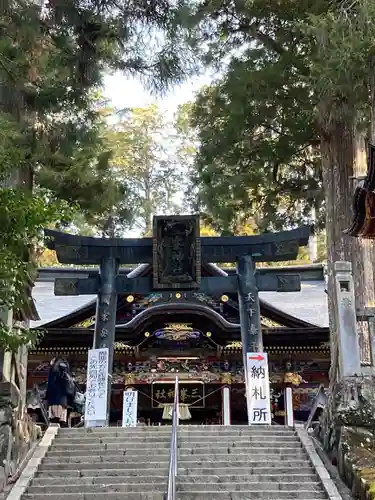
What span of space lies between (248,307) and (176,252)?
1.65 meters

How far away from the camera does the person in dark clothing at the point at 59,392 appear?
10891 millimetres

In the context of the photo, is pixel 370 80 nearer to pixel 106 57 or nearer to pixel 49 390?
pixel 106 57

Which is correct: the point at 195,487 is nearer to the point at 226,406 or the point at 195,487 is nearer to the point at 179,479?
the point at 179,479

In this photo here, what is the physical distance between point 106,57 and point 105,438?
17.8ft

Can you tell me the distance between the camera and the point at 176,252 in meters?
11.0

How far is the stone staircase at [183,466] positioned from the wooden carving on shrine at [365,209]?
2.76 m

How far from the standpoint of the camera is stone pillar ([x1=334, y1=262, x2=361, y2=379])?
799 centimetres

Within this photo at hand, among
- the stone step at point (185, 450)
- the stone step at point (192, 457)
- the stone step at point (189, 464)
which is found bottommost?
the stone step at point (189, 464)

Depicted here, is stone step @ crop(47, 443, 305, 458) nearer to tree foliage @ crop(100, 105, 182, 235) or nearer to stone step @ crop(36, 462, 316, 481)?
stone step @ crop(36, 462, 316, 481)

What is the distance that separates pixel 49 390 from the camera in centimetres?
1098

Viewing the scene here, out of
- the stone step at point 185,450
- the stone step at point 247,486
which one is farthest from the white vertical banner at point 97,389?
the stone step at point 247,486

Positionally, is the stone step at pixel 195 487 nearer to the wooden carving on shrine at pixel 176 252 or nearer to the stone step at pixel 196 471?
the stone step at pixel 196 471

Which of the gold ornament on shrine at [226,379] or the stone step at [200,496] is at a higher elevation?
the gold ornament on shrine at [226,379]

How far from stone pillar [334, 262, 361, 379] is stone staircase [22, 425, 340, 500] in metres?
1.15
